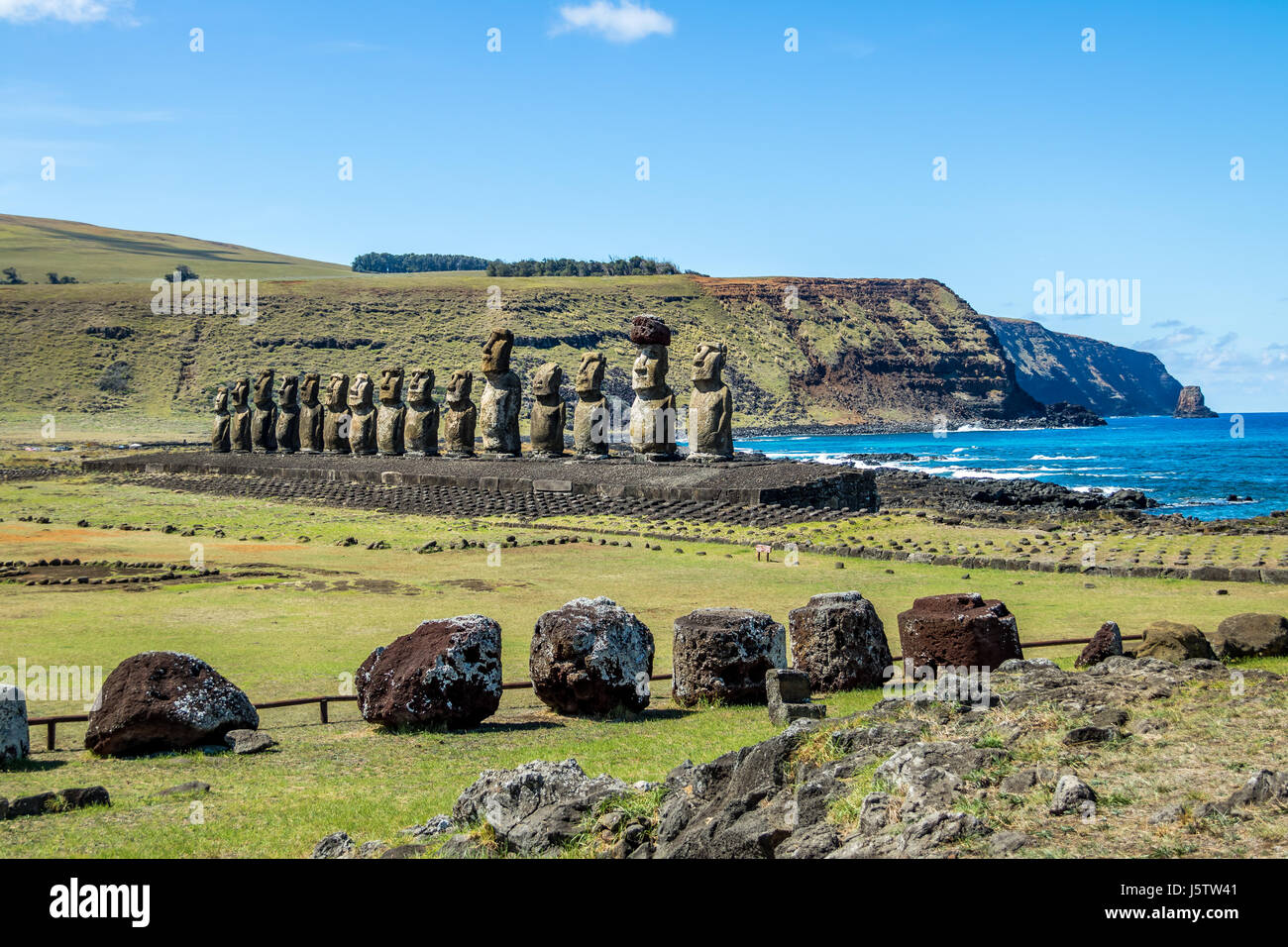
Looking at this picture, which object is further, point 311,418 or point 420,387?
point 311,418

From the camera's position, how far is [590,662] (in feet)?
36.6

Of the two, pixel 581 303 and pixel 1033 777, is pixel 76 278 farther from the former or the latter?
pixel 1033 777

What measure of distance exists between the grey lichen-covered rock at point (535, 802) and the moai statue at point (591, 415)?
1228 inches

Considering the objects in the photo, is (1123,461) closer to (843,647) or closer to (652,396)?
(652,396)

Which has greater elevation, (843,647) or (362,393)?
(362,393)

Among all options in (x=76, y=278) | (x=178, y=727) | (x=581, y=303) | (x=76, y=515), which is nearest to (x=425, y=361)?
(x=581, y=303)

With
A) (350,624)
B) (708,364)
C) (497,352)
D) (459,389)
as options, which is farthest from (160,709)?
(459,389)

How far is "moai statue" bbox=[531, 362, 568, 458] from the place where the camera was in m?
38.7

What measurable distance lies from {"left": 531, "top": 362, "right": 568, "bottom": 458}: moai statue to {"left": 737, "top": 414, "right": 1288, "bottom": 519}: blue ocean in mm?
21962

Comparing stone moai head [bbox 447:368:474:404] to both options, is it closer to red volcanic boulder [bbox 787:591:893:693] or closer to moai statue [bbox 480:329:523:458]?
moai statue [bbox 480:329:523:458]

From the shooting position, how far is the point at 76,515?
109 ft

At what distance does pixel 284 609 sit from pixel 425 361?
9855cm

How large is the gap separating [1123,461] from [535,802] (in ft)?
272
